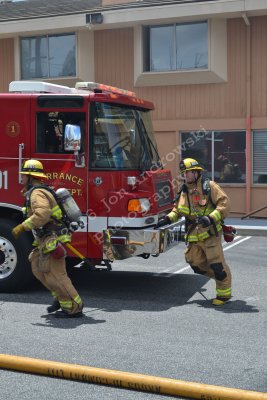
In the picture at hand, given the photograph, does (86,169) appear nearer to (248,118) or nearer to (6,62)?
(248,118)

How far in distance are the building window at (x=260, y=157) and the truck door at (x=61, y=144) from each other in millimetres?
A: 9915

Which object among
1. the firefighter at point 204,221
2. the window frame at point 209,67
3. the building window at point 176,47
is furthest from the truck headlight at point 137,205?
the building window at point 176,47

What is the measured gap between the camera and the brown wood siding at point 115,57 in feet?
57.5

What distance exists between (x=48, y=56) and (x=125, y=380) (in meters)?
15.1

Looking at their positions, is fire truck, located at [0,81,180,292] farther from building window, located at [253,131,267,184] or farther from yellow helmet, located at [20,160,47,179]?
building window, located at [253,131,267,184]

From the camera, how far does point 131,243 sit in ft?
24.2

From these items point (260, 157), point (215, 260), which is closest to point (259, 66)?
point (260, 157)

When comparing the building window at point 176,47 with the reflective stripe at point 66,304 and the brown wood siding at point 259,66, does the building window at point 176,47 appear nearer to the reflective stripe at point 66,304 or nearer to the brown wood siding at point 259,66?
the brown wood siding at point 259,66

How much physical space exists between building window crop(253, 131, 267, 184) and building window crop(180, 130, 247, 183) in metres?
0.29

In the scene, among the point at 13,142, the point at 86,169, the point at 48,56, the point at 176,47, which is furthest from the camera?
the point at 48,56

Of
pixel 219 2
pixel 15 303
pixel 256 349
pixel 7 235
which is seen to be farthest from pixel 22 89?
pixel 219 2

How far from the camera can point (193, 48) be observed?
667 inches

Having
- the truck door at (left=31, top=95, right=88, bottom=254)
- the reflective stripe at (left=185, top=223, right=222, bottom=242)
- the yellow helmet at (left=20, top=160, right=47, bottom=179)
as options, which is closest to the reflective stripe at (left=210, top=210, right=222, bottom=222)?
the reflective stripe at (left=185, top=223, right=222, bottom=242)

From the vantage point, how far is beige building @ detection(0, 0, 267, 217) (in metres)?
16.3
